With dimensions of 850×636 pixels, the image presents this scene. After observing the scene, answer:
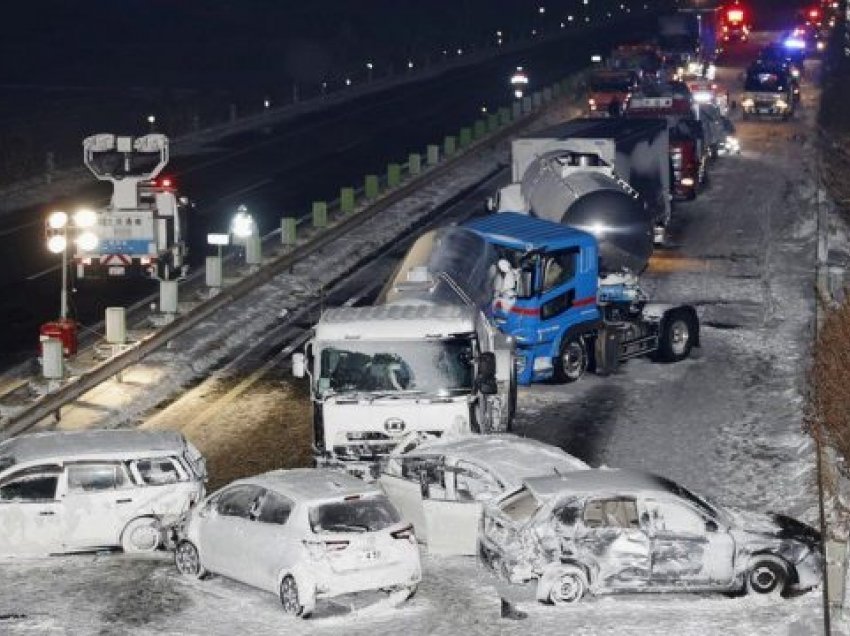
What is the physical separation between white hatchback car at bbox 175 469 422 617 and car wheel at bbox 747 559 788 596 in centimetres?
348

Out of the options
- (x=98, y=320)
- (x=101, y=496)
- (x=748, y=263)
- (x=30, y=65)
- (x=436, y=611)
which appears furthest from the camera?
(x=30, y=65)

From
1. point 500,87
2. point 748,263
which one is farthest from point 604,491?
point 500,87

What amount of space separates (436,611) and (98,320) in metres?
17.0

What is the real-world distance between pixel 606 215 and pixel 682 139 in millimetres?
15237

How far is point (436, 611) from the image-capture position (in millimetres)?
18266

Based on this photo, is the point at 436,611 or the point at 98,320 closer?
the point at 436,611

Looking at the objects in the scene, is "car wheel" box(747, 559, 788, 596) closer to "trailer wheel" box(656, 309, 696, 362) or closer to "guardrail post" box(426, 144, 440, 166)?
"trailer wheel" box(656, 309, 696, 362)

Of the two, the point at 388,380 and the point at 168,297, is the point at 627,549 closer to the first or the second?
the point at 388,380

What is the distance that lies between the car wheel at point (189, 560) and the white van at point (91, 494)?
3.51 feet

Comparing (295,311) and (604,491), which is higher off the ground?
(604,491)

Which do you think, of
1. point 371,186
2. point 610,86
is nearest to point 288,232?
point 371,186

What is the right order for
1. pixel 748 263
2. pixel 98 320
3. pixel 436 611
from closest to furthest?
pixel 436 611 → pixel 98 320 → pixel 748 263

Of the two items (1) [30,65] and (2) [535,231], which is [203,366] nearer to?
(2) [535,231]

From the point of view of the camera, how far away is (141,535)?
20.4 metres
